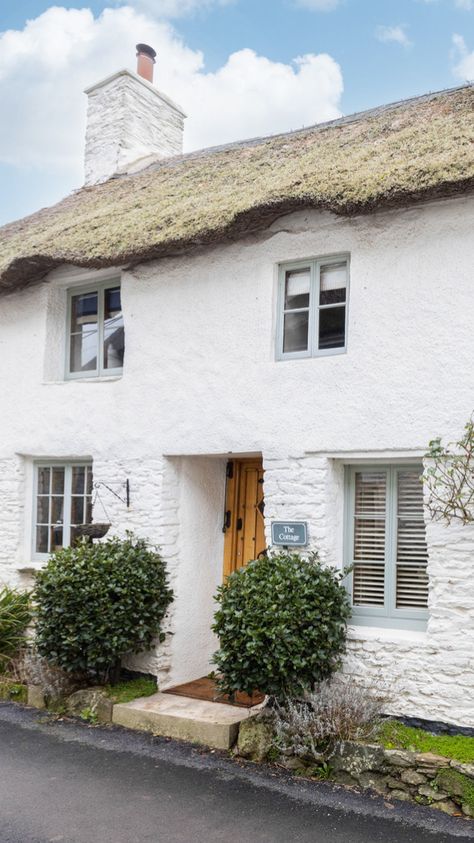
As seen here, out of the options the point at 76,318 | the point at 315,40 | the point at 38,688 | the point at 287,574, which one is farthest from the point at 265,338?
the point at 315,40

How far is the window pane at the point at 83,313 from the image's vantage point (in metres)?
9.02

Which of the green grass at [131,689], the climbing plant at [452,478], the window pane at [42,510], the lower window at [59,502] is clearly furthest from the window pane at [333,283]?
the window pane at [42,510]

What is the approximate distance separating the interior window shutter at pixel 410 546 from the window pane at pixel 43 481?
4617mm

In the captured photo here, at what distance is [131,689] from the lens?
24.7ft

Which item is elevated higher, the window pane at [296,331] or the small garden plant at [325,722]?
the window pane at [296,331]

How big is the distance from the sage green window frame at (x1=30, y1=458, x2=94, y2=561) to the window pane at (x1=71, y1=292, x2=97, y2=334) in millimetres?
1635

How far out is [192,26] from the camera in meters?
8.93

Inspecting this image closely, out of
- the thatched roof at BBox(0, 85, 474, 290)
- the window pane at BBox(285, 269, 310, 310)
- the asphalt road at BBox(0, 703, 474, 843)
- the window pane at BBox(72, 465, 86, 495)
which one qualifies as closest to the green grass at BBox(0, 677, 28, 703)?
the asphalt road at BBox(0, 703, 474, 843)

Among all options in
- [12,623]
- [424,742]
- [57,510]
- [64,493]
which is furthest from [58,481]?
[424,742]

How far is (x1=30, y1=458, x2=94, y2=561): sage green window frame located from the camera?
8.88 metres

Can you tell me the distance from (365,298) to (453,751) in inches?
151

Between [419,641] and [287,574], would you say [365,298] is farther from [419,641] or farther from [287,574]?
[419,641]

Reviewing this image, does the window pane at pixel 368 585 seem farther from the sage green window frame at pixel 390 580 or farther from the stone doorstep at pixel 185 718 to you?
the stone doorstep at pixel 185 718

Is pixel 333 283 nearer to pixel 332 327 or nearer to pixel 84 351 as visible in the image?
pixel 332 327
